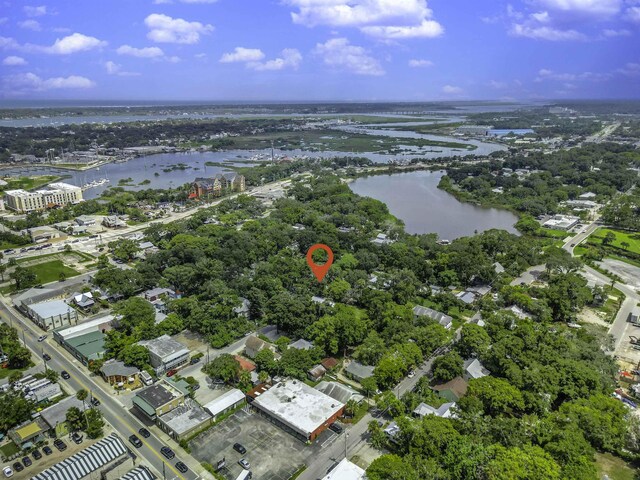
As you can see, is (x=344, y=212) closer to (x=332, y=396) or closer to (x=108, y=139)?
(x=332, y=396)

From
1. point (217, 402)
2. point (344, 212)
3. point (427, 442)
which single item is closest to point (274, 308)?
point (217, 402)

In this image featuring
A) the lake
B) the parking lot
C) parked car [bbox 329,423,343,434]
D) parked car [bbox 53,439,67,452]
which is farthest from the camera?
the lake

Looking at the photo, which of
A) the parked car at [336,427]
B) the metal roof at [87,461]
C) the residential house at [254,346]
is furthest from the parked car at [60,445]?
the parked car at [336,427]

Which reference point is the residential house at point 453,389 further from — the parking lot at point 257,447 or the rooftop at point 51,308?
the rooftop at point 51,308

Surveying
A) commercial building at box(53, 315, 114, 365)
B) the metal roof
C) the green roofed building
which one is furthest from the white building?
the metal roof

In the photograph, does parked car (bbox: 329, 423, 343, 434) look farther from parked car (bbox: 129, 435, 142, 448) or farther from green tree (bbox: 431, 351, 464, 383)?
parked car (bbox: 129, 435, 142, 448)

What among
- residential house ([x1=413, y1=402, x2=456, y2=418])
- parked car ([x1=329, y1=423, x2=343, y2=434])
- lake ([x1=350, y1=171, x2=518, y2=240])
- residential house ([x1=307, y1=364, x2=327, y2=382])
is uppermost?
lake ([x1=350, y1=171, x2=518, y2=240])
